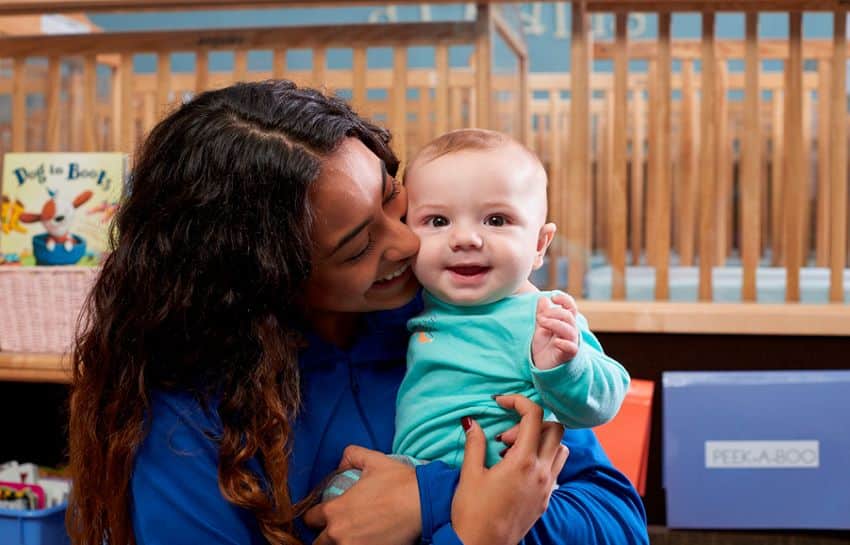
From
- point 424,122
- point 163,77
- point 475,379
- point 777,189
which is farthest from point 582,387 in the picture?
point 777,189

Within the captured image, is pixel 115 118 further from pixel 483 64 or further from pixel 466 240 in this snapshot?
pixel 466 240

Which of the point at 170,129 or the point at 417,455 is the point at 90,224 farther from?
the point at 417,455

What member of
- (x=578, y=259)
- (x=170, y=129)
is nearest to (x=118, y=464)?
(x=170, y=129)

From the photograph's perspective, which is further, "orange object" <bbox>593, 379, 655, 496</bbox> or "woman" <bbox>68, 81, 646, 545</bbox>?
"orange object" <bbox>593, 379, 655, 496</bbox>

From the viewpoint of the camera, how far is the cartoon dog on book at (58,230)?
69.8 inches

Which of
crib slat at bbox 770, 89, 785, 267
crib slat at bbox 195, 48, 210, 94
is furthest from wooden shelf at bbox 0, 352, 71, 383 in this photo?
crib slat at bbox 770, 89, 785, 267

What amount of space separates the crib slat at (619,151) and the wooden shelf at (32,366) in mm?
983

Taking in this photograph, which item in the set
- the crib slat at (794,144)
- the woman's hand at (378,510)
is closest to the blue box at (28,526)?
the woman's hand at (378,510)

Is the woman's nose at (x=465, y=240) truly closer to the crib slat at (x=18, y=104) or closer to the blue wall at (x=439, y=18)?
the crib slat at (x=18, y=104)

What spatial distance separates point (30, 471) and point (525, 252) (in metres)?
1.20

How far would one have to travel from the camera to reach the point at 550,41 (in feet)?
12.0

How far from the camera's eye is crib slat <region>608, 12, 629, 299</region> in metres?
1.78

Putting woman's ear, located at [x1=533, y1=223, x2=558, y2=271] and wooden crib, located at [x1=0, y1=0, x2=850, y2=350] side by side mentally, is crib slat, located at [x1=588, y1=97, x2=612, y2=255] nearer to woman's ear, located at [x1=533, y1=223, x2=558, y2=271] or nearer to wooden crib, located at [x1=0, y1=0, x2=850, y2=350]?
wooden crib, located at [x1=0, y1=0, x2=850, y2=350]

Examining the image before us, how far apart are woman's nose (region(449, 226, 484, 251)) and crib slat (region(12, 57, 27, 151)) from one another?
1232mm
